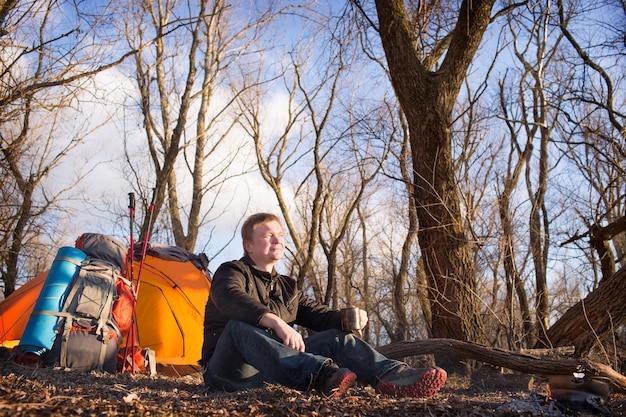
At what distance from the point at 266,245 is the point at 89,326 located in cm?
202

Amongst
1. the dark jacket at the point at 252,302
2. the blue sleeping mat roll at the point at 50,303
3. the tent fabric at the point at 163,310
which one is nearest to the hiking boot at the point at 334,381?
the dark jacket at the point at 252,302

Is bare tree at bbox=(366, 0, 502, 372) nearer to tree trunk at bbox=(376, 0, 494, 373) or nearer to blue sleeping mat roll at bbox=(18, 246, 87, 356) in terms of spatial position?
tree trunk at bbox=(376, 0, 494, 373)

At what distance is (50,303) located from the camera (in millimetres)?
4289

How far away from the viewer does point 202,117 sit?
42.3 ft

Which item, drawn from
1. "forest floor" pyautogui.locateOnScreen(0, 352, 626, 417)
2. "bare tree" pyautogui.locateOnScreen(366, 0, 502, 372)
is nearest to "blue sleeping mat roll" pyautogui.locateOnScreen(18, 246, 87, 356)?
"forest floor" pyautogui.locateOnScreen(0, 352, 626, 417)

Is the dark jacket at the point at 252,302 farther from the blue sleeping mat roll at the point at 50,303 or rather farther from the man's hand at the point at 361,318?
the blue sleeping mat roll at the point at 50,303

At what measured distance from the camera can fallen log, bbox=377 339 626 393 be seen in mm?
3504

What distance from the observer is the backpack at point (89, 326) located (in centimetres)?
415

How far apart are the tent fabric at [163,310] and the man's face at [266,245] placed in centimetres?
294

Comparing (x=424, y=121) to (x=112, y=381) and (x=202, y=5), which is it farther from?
(x=202, y=5)

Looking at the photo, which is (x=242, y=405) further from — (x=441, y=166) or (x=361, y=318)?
(x=441, y=166)

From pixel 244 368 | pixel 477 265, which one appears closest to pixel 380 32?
Answer: pixel 477 265

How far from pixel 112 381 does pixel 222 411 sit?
1.72m

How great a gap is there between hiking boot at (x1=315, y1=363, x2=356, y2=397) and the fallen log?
5.75ft
